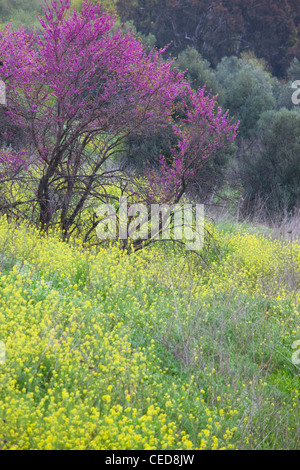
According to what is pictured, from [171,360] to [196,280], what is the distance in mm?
2303

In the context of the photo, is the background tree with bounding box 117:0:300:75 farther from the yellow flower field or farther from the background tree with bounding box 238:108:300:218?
the yellow flower field

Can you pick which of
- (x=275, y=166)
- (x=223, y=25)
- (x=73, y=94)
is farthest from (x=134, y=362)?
(x=223, y=25)

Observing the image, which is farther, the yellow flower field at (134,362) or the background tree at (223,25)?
the background tree at (223,25)

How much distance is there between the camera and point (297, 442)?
336cm

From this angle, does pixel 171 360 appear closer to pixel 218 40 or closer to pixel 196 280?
pixel 196 280

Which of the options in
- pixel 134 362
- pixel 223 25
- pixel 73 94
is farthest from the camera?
pixel 223 25

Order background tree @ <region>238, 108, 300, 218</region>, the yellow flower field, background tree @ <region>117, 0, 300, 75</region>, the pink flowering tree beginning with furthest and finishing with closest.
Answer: background tree @ <region>117, 0, 300, 75</region>
background tree @ <region>238, 108, 300, 218</region>
the pink flowering tree
the yellow flower field

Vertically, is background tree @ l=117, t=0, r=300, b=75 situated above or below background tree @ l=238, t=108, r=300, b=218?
above

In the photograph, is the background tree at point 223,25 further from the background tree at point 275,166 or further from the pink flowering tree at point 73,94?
the pink flowering tree at point 73,94

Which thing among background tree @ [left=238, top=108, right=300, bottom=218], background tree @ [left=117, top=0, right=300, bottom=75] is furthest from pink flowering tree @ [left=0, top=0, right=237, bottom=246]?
background tree @ [left=117, top=0, right=300, bottom=75]

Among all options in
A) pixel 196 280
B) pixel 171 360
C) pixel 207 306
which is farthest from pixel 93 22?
pixel 171 360

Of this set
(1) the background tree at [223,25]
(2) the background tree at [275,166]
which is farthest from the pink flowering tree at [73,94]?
(1) the background tree at [223,25]

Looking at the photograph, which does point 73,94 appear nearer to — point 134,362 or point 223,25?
point 134,362

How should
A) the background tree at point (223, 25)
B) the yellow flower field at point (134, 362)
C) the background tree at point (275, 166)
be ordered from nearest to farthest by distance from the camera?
the yellow flower field at point (134, 362) → the background tree at point (275, 166) → the background tree at point (223, 25)
